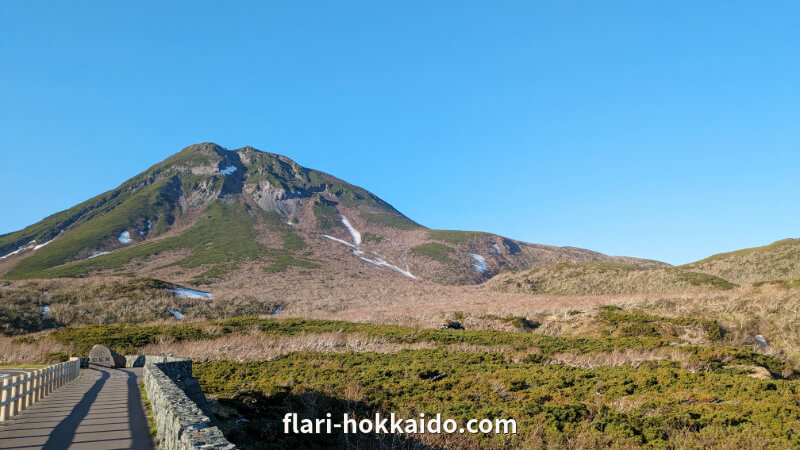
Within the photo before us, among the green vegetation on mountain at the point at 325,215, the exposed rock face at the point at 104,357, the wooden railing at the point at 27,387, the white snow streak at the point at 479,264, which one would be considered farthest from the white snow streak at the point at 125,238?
the wooden railing at the point at 27,387

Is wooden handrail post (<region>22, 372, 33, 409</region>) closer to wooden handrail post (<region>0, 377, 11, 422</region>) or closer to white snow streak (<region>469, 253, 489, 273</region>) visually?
wooden handrail post (<region>0, 377, 11, 422</region>)

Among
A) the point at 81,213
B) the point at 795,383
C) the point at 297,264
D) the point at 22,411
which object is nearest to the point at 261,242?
the point at 297,264

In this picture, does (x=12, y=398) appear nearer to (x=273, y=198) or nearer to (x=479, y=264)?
(x=479, y=264)

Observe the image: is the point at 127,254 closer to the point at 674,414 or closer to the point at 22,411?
the point at 22,411

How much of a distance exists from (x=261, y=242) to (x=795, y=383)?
13927 centimetres

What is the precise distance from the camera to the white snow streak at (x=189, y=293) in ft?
220

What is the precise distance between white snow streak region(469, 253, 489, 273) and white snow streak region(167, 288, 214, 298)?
3593 inches

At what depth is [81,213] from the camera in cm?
16950

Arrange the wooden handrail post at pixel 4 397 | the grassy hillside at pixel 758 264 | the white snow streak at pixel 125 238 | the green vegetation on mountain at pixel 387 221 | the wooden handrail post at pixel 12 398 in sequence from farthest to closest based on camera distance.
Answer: the green vegetation on mountain at pixel 387 221
the white snow streak at pixel 125 238
the grassy hillside at pixel 758 264
the wooden handrail post at pixel 12 398
the wooden handrail post at pixel 4 397

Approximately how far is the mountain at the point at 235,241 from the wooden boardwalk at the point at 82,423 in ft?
267

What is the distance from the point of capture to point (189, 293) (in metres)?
69.3

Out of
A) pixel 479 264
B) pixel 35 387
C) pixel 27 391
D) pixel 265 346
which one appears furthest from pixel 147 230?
pixel 27 391

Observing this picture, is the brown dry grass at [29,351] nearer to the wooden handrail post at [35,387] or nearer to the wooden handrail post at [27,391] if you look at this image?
the wooden handrail post at [35,387]

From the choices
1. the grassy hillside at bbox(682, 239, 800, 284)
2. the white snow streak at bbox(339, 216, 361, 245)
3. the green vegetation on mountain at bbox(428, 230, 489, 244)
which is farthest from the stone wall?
the green vegetation on mountain at bbox(428, 230, 489, 244)
